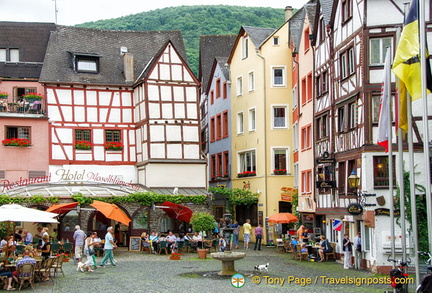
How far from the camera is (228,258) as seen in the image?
2375 centimetres

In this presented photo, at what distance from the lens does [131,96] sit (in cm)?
4575

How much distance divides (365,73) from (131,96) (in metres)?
21.1

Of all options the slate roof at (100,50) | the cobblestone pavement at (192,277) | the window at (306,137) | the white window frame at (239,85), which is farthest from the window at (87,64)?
the cobblestone pavement at (192,277)

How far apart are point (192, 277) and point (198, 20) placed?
6515 centimetres

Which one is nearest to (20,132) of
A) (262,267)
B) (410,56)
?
(262,267)

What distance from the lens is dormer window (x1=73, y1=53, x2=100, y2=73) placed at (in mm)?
45291

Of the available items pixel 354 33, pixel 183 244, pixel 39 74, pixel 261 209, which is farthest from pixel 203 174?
pixel 354 33

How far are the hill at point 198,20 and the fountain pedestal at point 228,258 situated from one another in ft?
182

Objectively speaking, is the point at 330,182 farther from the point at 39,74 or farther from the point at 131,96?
the point at 39,74

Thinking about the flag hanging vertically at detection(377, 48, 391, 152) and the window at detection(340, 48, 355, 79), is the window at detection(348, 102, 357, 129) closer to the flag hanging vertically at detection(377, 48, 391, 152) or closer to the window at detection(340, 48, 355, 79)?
the window at detection(340, 48, 355, 79)

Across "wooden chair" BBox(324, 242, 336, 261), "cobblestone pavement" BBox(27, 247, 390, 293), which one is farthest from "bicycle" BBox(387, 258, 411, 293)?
"wooden chair" BBox(324, 242, 336, 261)

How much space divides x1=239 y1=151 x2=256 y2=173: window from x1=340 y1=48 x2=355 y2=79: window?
1625cm

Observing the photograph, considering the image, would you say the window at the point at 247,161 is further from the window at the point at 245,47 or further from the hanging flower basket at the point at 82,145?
the hanging flower basket at the point at 82,145

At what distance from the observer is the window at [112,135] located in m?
44.9
